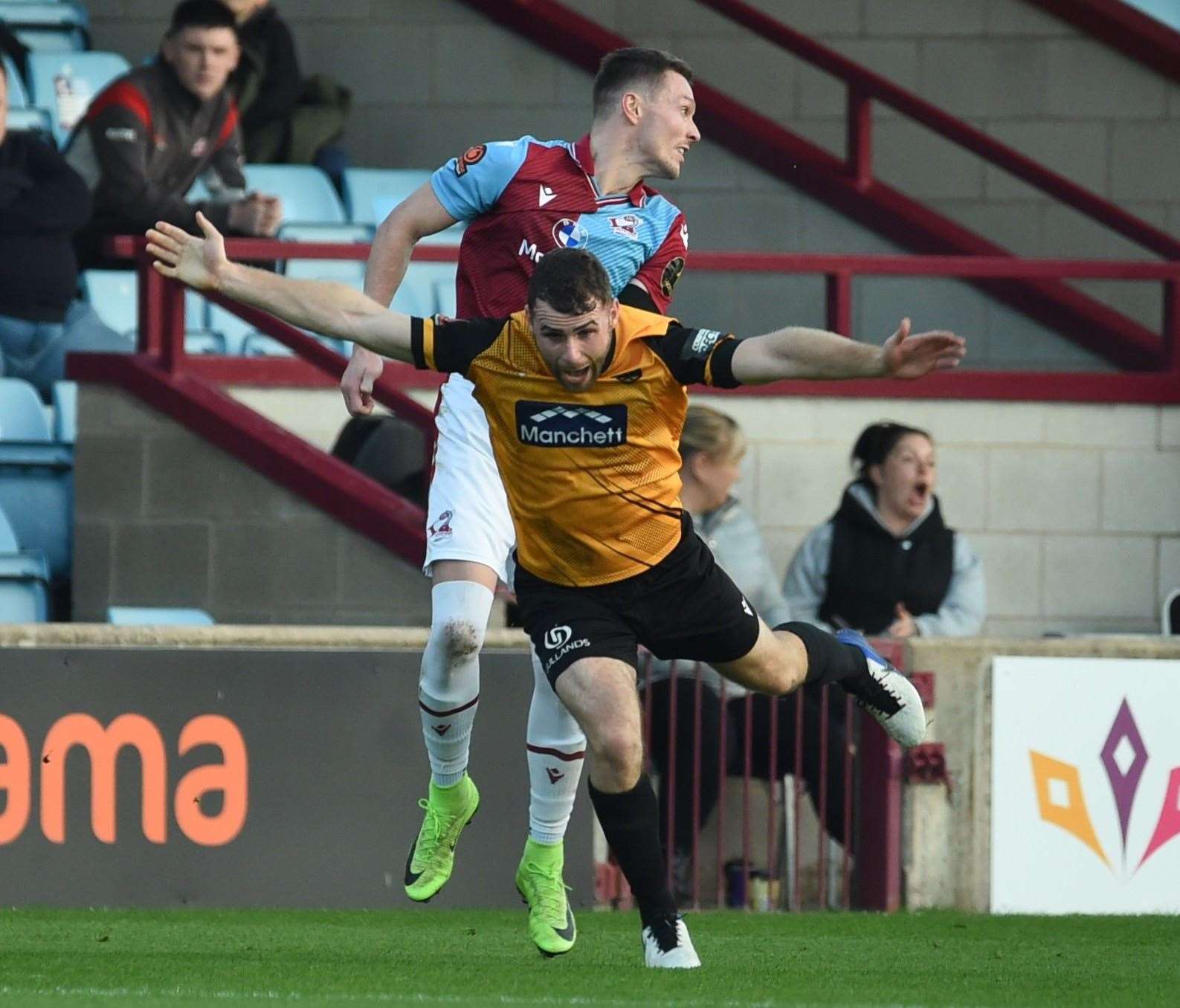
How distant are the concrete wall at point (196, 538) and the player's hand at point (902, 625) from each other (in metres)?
1.89

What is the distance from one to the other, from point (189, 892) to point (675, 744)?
1.76 m

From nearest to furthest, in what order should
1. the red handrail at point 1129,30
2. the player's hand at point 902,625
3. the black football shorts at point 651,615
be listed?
the black football shorts at point 651,615 < the player's hand at point 902,625 < the red handrail at point 1129,30

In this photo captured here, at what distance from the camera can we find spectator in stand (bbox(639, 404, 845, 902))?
8.91m

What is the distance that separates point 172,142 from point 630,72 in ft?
15.7

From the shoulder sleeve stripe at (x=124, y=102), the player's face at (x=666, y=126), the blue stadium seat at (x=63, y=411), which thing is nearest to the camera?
the player's face at (x=666, y=126)

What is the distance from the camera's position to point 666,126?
6938 millimetres

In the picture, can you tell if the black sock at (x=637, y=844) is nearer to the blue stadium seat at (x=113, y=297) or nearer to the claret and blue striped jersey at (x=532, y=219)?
the claret and blue striped jersey at (x=532, y=219)

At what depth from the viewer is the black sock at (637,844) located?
6484 mm

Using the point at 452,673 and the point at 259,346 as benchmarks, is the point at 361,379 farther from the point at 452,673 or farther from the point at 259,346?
the point at 259,346

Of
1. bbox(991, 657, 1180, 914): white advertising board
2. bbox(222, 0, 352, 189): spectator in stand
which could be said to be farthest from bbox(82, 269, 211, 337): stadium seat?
bbox(991, 657, 1180, 914): white advertising board

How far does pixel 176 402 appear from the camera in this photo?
9.86 metres

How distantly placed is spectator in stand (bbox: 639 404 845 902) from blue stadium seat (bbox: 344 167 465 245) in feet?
10.5

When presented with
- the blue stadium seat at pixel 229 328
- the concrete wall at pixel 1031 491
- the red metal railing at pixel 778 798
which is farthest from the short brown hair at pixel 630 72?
the blue stadium seat at pixel 229 328

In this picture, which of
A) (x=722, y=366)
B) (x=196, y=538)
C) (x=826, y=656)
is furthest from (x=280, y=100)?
(x=722, y=366)
